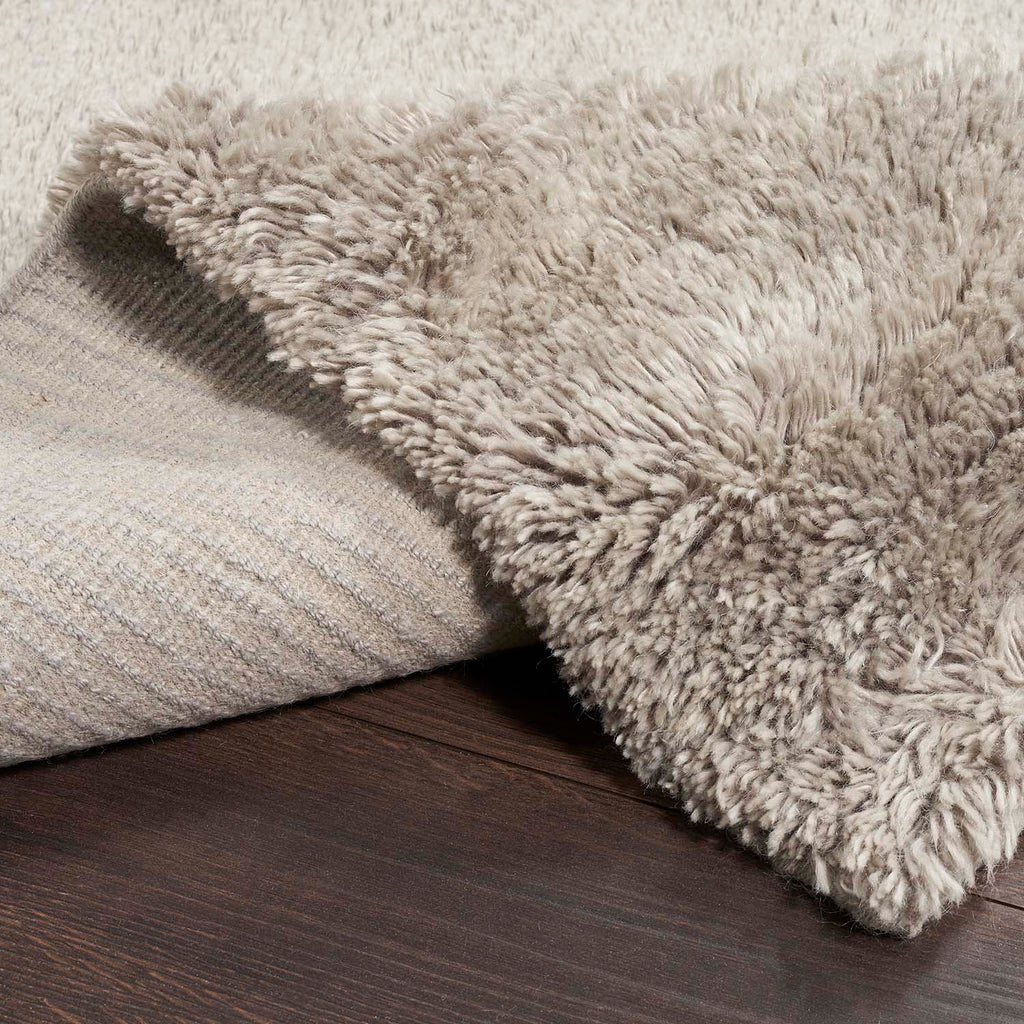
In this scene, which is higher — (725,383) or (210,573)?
(725,383)

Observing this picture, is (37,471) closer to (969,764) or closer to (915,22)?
(969,764)

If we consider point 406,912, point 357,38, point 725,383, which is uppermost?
point 357,38

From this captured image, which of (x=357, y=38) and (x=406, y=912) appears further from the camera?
(x=357, y=38)

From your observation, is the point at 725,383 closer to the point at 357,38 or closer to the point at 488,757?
the point at 488,757

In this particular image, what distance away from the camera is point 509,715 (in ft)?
1.76

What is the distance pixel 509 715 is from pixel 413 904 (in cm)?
12

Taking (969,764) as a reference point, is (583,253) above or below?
above

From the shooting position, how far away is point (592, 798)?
0.49 meters

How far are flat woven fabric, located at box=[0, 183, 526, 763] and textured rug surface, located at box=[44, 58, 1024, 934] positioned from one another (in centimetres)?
4

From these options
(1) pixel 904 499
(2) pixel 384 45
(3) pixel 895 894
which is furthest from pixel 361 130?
(3) pixel 895 894

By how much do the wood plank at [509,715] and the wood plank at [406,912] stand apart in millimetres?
12

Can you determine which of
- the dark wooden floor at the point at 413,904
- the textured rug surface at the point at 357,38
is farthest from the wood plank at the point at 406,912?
the textured rug surface at the point at 357,38

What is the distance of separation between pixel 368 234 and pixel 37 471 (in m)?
0.22

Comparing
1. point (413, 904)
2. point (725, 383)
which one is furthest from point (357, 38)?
point (413, 904)
